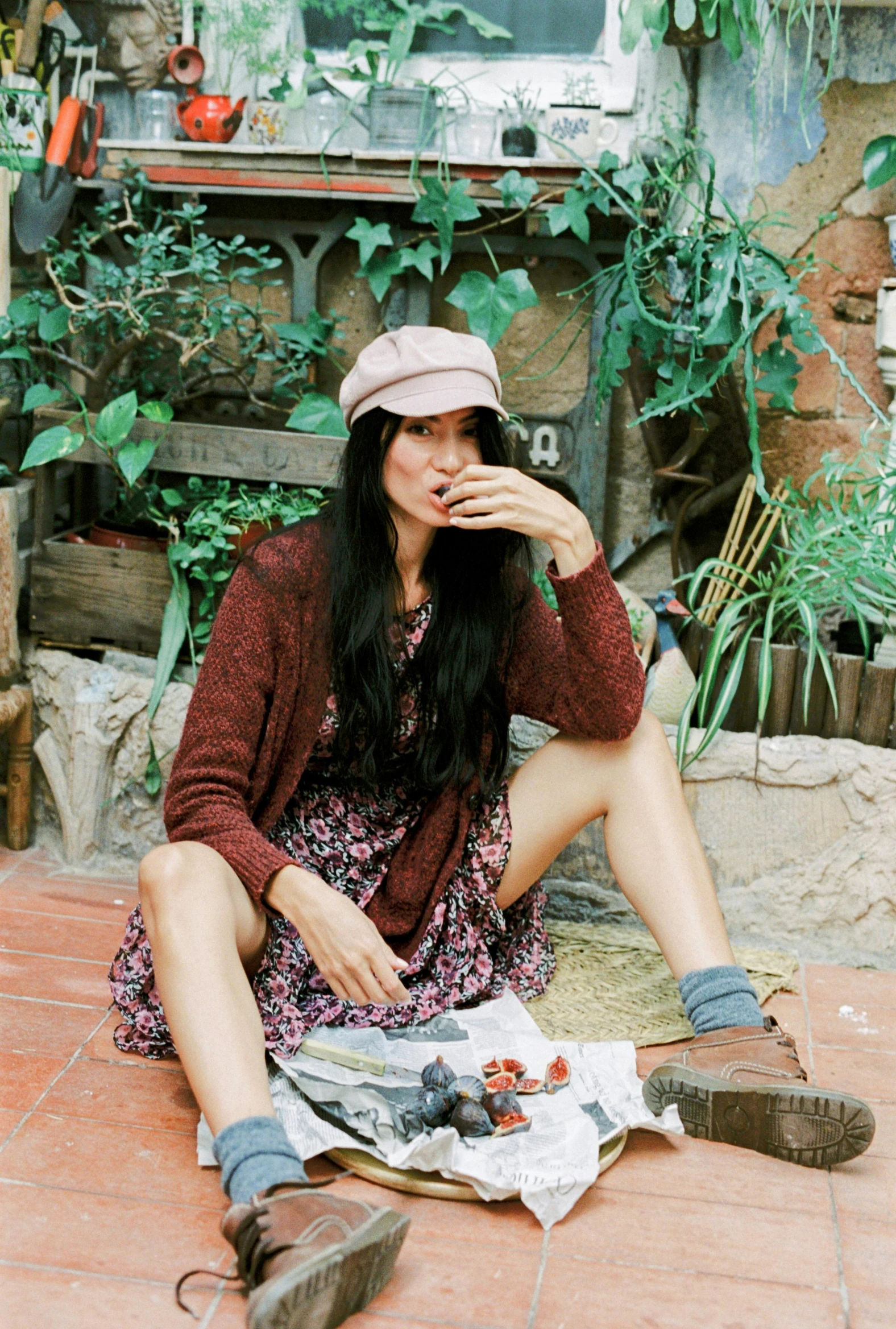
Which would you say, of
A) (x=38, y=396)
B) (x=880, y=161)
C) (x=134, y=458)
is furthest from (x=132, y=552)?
(x=880, y=161)

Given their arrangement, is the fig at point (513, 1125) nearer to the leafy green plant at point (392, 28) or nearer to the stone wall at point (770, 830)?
the stone wall at point (770, 830)

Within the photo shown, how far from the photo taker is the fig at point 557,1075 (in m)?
1.89

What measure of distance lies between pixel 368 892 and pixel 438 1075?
0.35 m

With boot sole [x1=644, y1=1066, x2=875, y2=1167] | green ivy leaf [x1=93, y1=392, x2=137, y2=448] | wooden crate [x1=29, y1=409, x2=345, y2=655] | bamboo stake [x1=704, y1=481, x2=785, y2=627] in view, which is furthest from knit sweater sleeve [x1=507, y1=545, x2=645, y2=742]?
green ivy leaf [x1=93, y1=392, x2=137, y2=448]

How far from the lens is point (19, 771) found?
111 inches

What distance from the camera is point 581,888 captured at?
8.68ft

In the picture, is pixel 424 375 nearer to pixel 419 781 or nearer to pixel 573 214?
pixel 419 781

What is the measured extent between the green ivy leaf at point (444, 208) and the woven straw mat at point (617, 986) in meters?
1.40

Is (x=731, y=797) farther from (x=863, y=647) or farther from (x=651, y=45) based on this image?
(x=651, y=45)

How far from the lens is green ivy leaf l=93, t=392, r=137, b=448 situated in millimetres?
2621

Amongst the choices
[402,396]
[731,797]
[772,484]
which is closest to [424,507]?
[402,396]

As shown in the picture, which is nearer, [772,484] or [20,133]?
[20,133]

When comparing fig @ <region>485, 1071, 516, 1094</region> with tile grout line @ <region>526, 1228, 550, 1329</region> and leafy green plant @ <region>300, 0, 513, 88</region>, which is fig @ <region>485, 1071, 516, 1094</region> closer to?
tile grout line @ <region>526, 1228, 550, 1329</region>

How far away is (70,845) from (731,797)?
4.47 ft
